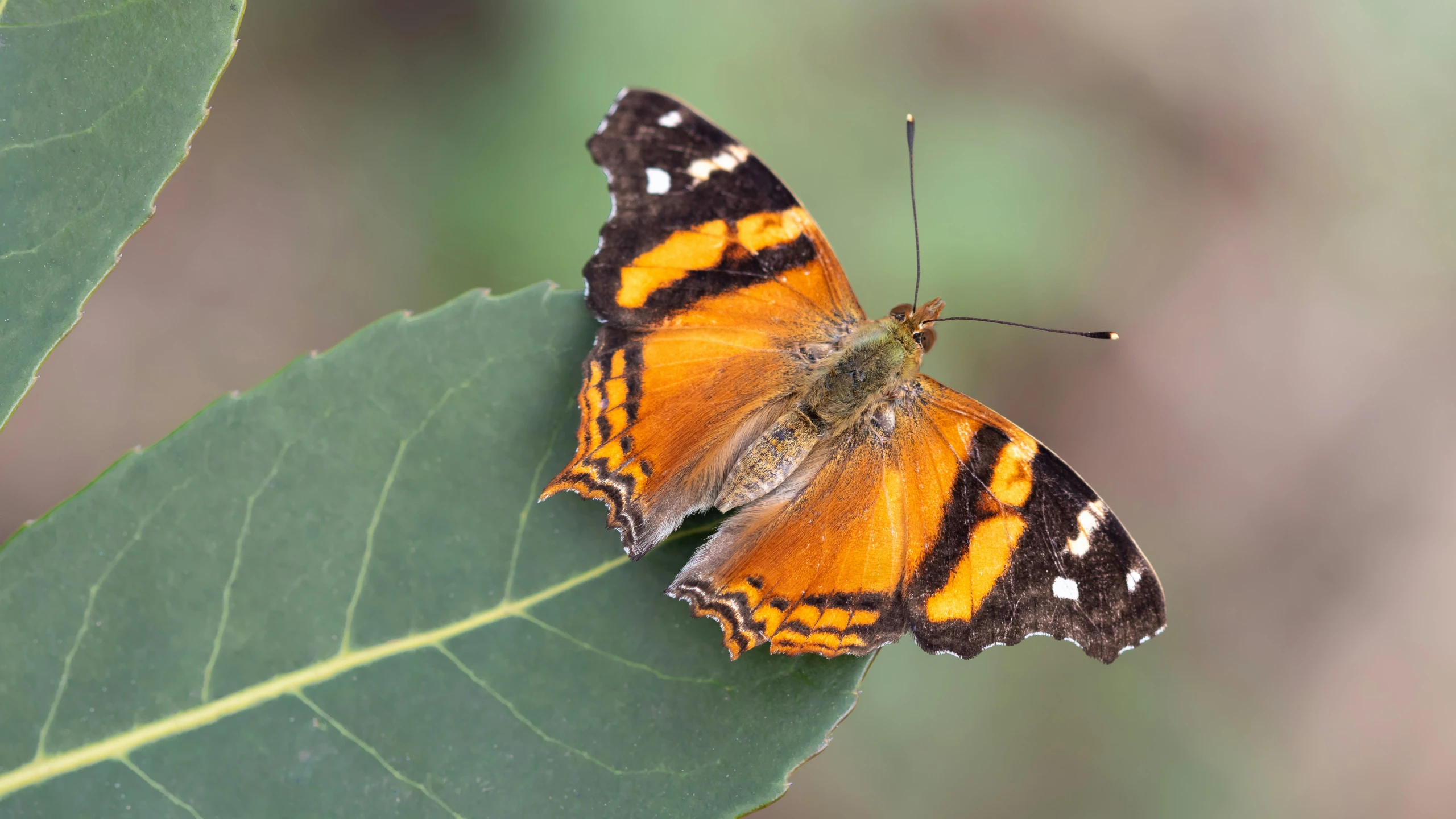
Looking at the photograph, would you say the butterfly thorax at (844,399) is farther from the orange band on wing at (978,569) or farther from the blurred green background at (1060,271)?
the blurred green background at (1060,271)

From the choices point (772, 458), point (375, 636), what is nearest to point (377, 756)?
point (375, 636)

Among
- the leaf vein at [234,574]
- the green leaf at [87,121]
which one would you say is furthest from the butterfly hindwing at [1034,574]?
the green leaf at [87,121]

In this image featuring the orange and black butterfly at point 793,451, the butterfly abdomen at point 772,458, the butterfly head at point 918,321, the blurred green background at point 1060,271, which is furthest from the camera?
the blurred green background at point 1060,271

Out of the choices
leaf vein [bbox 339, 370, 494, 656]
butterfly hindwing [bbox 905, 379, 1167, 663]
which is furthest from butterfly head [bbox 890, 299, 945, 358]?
leaf vein [bbox 339, 370, 494, 656]

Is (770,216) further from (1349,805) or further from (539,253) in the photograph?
(1349,805)

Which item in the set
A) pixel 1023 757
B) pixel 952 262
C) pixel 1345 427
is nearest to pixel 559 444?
pixel 952 262

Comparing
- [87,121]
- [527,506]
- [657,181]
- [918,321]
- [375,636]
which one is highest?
[87,121]

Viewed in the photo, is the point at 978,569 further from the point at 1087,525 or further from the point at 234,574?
the point at 234,574
